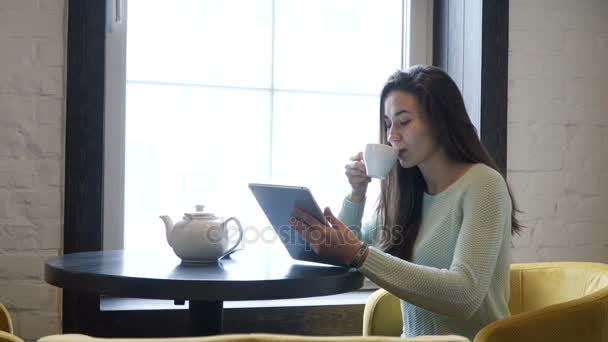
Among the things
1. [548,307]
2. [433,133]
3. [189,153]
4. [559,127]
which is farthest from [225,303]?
[559,127]

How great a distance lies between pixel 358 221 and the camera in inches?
70.0

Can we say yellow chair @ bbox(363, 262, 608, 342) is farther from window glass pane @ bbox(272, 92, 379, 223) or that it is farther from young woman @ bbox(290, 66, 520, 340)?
window glass pane @ bbox(272, 92, 379, 223)

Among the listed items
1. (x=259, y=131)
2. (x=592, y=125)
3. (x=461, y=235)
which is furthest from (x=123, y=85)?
(x=592, y=125)

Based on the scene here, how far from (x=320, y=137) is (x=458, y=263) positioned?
3.91 ft

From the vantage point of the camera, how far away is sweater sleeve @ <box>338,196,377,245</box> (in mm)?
1763

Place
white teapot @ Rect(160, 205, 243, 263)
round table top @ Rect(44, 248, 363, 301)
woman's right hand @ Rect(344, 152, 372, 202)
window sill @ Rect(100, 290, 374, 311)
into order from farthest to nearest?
window sill @ Rect(100, 290, 374, 311), woman's right hand @ Rect(344, 152, 372, 202), white teapot @ Rect(160, 205, 243, 263), round table top @ Rect(44, 248, 363, 301)

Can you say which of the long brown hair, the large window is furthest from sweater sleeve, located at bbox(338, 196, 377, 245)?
the large window

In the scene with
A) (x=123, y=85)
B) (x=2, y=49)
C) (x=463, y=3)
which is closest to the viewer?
(x=2, y=49)

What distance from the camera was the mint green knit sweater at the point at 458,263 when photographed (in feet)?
4.41

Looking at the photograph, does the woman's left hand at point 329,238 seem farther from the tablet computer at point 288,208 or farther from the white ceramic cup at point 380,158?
the white ceramic cup at point 380,158

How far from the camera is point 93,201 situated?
6.83ft

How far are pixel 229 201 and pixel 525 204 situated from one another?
3.30 feet

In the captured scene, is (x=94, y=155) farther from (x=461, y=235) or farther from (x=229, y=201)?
(x=461, y=235)

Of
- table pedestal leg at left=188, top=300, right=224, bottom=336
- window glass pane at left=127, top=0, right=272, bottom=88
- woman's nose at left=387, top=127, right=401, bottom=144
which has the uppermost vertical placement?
window glass pane at left=127, top=0, right=272, bottom=88
